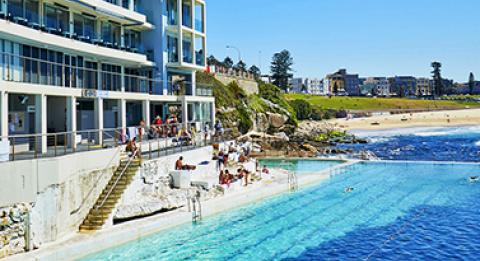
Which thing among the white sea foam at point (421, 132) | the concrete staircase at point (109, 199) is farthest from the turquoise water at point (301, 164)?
the white sea foam at point (421, 132)

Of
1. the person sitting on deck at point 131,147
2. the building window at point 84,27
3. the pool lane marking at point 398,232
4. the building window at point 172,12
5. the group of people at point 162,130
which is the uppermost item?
the building window at point 172,12

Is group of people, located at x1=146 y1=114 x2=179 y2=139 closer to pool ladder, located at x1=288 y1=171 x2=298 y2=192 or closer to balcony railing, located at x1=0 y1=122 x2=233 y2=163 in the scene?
balcony railing, located at x1=0 y1=122 x2=233 y2=163

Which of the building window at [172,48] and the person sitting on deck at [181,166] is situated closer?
the person sitting on deck at [181,166]

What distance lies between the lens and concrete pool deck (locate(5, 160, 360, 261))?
17.4 metres

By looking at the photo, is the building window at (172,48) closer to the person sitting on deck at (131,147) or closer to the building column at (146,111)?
the building column at (146,111)

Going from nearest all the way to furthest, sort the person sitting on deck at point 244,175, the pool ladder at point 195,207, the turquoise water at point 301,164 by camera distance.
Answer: the pool ladder at point 195,207
the person sitting on deck at point 244,175
the turquoise water at point 301,164

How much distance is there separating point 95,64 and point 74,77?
3501mm

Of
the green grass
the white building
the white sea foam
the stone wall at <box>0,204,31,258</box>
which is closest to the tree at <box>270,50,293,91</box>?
the green grass

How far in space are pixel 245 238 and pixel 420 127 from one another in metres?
115

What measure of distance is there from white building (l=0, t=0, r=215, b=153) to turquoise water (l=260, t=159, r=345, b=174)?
7.09 meters

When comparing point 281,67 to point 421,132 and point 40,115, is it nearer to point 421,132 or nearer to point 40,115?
point 421,132

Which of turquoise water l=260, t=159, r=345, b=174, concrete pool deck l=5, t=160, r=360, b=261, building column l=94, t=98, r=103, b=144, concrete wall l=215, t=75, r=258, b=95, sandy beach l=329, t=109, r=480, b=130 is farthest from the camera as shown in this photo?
sandy beach l=329, t=109, r=480, b=130

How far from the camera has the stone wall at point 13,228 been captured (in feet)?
53.9

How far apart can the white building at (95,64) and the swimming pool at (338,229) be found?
771 centimetres
